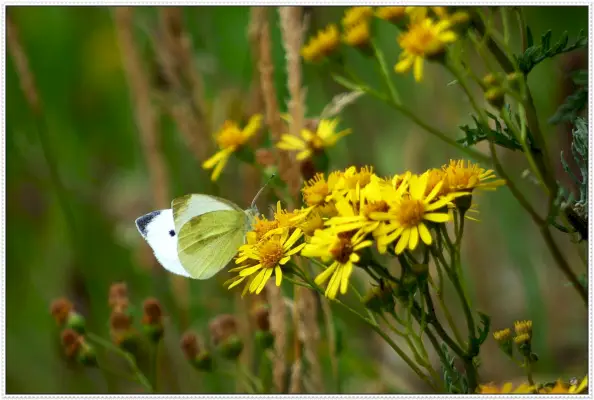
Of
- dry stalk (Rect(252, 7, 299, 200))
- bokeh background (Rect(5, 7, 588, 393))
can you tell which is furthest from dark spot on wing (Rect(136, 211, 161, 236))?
dry stalk (Rect(252, 7, 299, 200))

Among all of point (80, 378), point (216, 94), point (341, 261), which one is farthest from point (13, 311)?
point (341, 261)

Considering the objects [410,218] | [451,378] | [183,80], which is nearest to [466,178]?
[410,218]

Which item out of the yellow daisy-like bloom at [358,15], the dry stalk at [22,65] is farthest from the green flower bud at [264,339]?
the dry stalk at [22,65]

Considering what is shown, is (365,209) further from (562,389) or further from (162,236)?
(162,236)

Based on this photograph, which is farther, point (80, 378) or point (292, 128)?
point (80, 378)

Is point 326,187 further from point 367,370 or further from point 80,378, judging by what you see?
point 80,378

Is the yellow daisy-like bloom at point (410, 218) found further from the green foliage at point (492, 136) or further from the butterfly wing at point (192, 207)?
the butterfly wing at point (192, 207)
